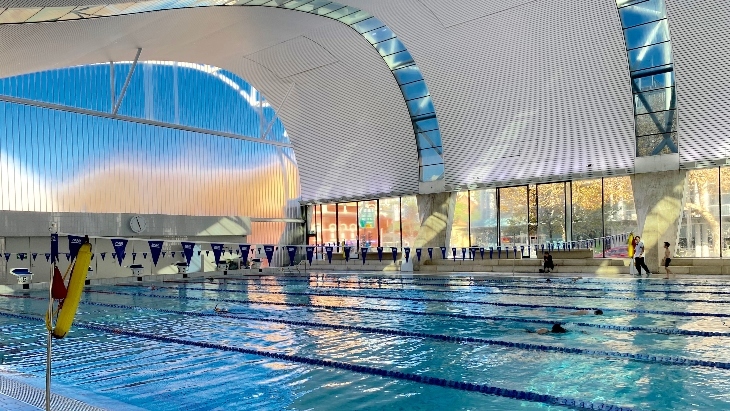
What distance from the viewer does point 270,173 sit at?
3253cm

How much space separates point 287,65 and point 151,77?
17.8ft

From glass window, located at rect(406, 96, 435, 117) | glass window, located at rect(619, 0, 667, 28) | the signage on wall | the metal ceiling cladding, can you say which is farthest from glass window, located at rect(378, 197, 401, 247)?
glass window, located at rect(619, 0, 667, 28)

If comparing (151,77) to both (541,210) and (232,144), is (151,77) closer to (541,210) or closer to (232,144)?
(232,144)

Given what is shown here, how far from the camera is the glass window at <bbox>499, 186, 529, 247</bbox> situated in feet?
90.3

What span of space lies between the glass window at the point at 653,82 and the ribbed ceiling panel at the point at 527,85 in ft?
1.04

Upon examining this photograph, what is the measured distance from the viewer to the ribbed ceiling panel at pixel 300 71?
17.2m

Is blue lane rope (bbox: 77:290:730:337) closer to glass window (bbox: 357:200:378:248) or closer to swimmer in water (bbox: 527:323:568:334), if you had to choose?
swimmer in water (bbox: 527:323:568:334)

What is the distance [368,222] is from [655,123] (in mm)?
15310

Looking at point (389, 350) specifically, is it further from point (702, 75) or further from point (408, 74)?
point (408, 74)

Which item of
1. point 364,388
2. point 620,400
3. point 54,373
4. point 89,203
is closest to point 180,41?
point 89,203

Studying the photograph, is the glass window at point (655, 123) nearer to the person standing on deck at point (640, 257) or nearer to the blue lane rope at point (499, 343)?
the person standing on deck at point (640, 257)

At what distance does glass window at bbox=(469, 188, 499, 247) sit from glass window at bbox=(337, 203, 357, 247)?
22.2 feet

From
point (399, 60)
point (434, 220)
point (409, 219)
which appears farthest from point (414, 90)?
point (409, 219)

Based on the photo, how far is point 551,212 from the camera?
2677 centimetres
